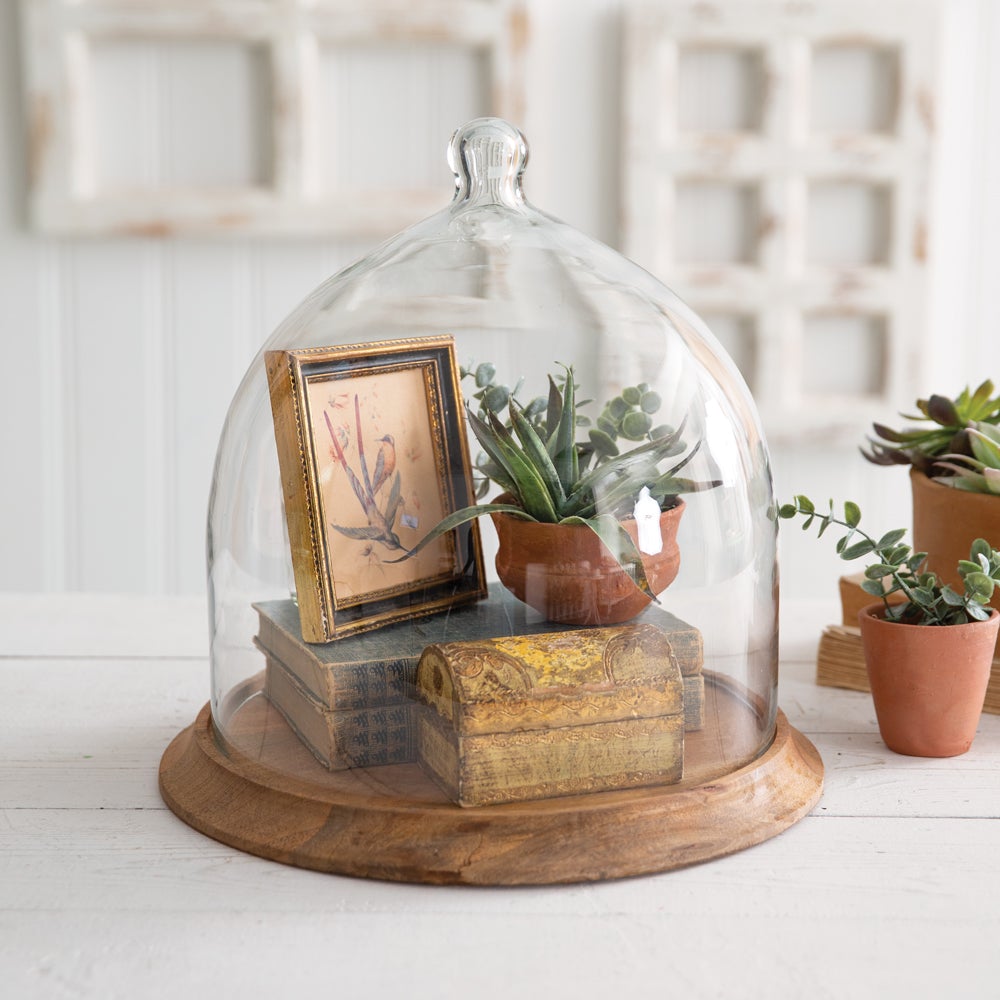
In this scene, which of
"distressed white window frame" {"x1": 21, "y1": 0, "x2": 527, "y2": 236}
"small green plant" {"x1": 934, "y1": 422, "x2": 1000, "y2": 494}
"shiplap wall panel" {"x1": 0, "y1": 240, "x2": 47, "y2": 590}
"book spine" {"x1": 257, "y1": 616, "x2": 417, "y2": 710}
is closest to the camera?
"book spine" {"x1": 257, "y1": 616, "x2": 417, "y2": 710}

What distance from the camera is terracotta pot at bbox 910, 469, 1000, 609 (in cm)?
73

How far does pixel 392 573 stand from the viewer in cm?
62

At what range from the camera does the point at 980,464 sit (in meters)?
0.74

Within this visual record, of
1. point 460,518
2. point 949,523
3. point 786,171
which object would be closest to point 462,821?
point 460,518

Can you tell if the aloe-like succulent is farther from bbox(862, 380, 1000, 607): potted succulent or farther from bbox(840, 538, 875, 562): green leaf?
bbox(862, 380, 1000, 607): potted succulent

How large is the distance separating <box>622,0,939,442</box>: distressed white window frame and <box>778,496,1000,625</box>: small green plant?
0.93 meters

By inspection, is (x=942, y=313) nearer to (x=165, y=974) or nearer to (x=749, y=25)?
(x=749, y=25)

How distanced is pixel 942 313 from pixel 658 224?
0.44 meters

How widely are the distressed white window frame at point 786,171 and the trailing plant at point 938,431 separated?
2.57ft

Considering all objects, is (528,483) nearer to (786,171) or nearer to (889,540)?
(889,540)

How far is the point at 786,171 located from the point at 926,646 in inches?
41.1

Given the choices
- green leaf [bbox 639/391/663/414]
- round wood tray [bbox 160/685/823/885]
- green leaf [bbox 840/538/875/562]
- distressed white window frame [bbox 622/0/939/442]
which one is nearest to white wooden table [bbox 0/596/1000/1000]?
round wood tray [bbox 160/685/823/885]

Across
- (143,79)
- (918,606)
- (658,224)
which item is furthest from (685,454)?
(143,79)

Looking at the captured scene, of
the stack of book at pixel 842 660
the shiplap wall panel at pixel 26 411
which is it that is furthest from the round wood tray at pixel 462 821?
the shiplap wall panel at pixel 26 411
